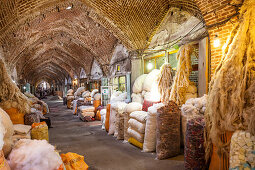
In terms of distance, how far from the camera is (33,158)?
1.53 metres

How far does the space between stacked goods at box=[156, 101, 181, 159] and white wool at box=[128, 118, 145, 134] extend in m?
0.55

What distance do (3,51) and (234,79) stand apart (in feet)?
28.9

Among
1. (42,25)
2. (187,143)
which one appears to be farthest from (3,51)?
(187,143)

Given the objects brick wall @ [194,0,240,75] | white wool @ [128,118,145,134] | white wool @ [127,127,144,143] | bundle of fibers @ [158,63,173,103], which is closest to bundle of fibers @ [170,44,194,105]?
bundle of fibers @ [158,63,173,103]

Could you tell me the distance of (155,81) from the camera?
461cm

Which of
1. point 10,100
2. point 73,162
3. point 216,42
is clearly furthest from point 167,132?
point 10,100

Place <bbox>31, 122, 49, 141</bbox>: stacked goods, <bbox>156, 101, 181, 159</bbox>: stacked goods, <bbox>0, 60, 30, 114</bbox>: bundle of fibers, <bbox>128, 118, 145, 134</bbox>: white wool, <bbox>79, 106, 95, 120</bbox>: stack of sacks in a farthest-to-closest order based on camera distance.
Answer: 1. <bbox>79, 106, 95, 120</bbox>: stack of sacks
2. <bbox>0, 60, 30, 114</bbox>: bundle of fibers
3. <bbox>128, 118, 145, 134</bbox>: white wool
4. <bbox>31, 122, 49, 141</bbox>: stacked goods
5. <bbox>156, 101, 181, 159</bbox>: stacked goods

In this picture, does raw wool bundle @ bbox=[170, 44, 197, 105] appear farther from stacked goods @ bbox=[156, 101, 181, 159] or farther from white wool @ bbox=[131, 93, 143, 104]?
white wool @ bbox=[131, 93, 143, 104]

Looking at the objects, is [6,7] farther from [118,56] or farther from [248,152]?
[248,152]

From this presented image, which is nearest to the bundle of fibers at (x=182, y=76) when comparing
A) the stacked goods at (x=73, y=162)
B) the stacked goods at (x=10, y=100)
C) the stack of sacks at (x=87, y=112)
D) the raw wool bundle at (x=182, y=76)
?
the raw wool bundle at (x=182, y=76)

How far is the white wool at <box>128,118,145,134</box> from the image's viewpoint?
12.2 feet

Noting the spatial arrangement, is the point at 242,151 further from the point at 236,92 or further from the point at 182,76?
the point at 182,76

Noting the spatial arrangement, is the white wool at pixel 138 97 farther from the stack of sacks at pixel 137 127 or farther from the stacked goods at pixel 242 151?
the stacked goods at pixel 242 151

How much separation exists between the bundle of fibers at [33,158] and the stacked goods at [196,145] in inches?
75.6
